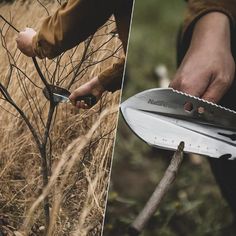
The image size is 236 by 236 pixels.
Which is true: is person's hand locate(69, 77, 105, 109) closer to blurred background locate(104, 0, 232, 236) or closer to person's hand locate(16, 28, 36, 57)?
person's hand locate(16, 28, 36, 57)

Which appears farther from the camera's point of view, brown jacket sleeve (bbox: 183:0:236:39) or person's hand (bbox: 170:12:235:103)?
brown jacket sleeve (bbox: 183:0:236:39)

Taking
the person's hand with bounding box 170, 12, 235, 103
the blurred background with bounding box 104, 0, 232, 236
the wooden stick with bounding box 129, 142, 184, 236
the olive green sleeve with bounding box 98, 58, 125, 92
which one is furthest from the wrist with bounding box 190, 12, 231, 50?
the blurred background with bounding box 104, 0, 232, 236

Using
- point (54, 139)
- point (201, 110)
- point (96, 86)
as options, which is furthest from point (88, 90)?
point (201, 110)

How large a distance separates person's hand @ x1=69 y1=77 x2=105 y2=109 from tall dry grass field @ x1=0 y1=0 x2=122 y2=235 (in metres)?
0.01

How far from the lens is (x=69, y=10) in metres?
1.40

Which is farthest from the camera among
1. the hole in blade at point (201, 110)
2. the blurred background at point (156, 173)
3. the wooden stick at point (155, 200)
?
the blurred background at point (156, 173)

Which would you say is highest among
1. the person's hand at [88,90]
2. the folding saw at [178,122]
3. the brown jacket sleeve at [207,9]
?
the brown jacket sleeve at [207,9]

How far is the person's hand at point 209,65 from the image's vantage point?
4.86ft

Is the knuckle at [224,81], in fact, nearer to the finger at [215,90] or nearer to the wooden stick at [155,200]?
the finger at [215,90]

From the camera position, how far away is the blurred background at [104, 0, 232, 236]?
2.16 metres

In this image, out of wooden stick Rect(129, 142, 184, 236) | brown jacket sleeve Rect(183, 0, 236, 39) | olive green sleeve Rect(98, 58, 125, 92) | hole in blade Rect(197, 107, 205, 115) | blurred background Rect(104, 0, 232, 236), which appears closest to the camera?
wooden stick Rect(129, 142, 184, 236)

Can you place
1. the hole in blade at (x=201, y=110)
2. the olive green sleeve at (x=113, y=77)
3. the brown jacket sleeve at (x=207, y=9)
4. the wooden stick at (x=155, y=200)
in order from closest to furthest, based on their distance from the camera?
the wooden stick at (x=155, y=200), the hole in blade at (x=201, y=110), the olive green sleeve at (x=113, y=77), the brown jacket sleeve at (x=207, y=9)

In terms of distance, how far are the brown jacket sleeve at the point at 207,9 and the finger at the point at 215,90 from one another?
197 mm

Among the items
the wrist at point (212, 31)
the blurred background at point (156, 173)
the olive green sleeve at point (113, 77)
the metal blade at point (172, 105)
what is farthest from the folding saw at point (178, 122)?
the blurred background at point (156, 173)
